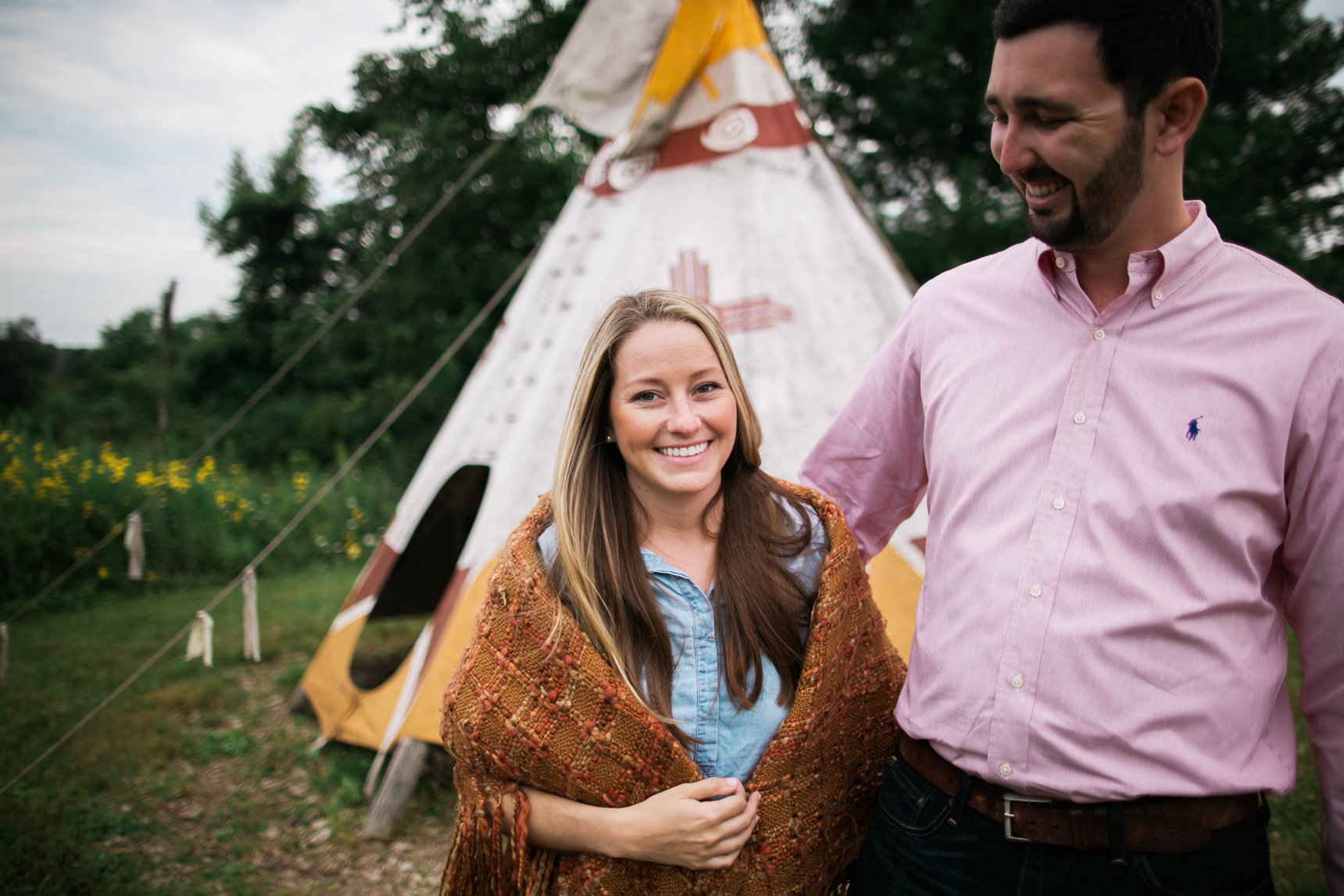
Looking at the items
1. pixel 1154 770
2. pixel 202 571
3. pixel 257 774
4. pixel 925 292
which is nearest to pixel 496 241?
pixel 202 571

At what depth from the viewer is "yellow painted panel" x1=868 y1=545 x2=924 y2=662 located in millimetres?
3061

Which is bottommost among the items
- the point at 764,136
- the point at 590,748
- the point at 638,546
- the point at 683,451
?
the point at 590,748

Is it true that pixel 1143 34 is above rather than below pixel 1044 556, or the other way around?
above

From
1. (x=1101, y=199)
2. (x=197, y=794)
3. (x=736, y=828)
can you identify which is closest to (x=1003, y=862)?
(x=736, y=828)

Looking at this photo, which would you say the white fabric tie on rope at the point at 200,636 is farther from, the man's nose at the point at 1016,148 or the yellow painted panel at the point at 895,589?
the man's nose at the point at 1016,148

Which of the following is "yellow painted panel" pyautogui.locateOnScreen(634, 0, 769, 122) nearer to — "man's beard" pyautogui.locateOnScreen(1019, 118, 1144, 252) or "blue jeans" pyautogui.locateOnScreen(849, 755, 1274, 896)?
"man's beard" pyautogui.locateOnScreen(1019, 118, 1144, 252)

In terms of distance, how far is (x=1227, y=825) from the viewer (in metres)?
1.19

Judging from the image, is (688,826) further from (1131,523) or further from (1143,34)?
(1143,34)

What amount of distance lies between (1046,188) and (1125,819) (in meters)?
0.99

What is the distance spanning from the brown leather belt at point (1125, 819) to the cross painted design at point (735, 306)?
250cm

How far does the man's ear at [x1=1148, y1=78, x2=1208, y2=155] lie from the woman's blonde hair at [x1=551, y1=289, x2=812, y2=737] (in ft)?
2.56

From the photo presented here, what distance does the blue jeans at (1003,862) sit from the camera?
117 cm

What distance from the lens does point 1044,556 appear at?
4.05 feet

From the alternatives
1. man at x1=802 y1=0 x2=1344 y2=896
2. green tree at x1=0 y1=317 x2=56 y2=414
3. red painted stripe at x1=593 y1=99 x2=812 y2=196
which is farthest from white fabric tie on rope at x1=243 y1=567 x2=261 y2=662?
green tree at x1=0 y1=317 x2=56 y2=414
